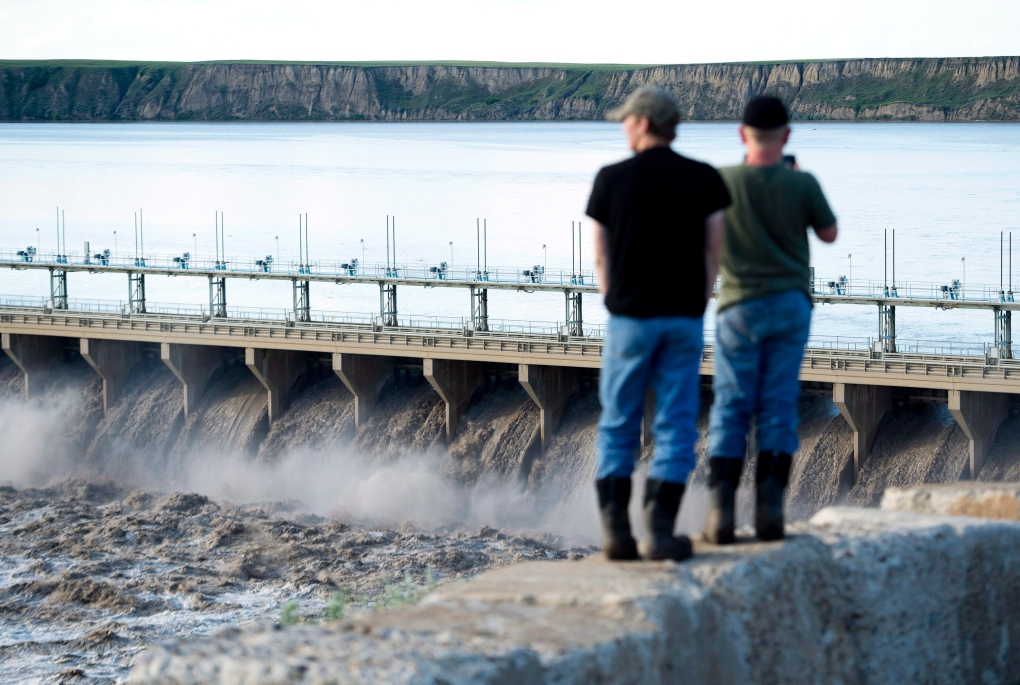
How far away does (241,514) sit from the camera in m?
45.2

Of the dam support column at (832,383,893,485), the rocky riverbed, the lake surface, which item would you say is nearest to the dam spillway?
the dam support column at (832,383,893,485)

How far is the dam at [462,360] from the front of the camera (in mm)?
39562

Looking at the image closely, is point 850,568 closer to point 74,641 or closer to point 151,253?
point 74,641

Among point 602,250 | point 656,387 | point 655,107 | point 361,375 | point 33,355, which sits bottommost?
point 361,375

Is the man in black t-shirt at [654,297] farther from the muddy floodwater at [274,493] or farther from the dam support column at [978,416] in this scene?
the dam support column at [978,416]

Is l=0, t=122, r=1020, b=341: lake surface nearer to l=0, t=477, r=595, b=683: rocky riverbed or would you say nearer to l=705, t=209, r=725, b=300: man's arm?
l=0, t=477, r=595, b=683: rocky riverbed

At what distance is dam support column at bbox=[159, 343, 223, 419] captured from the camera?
169 feet

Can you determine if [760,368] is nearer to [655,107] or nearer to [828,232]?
[828,232]

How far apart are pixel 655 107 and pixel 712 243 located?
0.65 metres

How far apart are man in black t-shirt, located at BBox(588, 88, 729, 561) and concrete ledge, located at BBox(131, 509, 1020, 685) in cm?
37

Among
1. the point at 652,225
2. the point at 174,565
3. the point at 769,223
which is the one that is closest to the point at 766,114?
the point at 769,223

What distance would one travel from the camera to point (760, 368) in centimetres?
671

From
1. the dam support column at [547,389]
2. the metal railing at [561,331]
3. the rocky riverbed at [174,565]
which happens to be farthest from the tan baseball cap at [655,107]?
the dam support column at [547,389]

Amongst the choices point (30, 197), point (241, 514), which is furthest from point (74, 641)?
point (30, 197)
